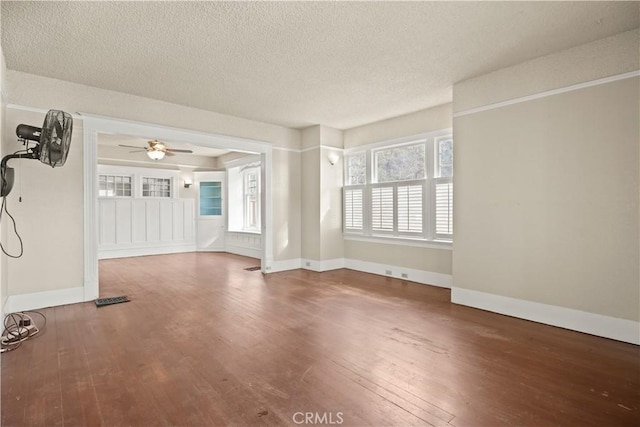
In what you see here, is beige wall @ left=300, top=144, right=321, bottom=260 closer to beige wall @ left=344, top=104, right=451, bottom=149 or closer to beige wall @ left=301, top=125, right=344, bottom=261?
beige wall @ left=301, top=125, right=344, bottom=261

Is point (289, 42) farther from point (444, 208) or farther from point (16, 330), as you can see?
point (16, 330)

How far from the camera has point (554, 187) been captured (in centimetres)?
346

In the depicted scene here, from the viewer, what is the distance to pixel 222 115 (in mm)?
5688

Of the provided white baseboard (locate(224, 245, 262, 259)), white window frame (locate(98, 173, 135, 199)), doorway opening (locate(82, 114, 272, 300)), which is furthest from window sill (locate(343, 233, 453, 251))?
white window frame (locate(98, 173, 135, 199))

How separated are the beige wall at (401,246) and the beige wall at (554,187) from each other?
89cm

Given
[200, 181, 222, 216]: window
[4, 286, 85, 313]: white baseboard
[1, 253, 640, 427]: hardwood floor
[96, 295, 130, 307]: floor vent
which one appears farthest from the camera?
[200, 181, 222, 216]: window

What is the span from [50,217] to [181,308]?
201cm

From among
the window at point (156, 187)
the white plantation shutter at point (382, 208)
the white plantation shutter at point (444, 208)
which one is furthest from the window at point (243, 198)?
the white plantation shutter at point (444, 208)

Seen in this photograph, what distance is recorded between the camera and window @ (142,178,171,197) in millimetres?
9062

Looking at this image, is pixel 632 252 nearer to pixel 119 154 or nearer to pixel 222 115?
pixel 222 115

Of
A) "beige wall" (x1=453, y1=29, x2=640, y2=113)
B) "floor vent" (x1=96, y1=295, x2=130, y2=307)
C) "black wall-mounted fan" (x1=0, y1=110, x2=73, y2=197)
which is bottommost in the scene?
"floor vent" (x1=96, y1=295, x2=130, y2=307)

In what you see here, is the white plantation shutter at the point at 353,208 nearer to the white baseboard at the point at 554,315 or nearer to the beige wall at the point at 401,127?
the beige wall at the point at 401,127

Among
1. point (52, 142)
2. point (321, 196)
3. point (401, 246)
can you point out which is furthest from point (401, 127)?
point (52, 142)

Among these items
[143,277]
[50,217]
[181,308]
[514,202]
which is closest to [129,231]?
[143,277]
